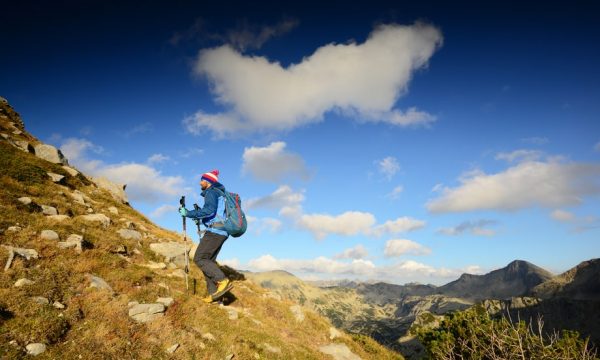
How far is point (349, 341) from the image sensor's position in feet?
46.4

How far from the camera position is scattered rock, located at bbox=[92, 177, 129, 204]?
82.0ft

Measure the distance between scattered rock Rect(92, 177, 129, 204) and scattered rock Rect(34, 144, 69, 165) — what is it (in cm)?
256

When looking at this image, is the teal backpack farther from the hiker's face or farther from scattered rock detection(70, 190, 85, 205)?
scattered rock detection(70, 190, 85, 205)

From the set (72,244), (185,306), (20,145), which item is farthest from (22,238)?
(20,145)

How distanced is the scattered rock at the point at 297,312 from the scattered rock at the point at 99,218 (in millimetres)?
9280

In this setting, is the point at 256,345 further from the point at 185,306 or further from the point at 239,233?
the point at 239,233

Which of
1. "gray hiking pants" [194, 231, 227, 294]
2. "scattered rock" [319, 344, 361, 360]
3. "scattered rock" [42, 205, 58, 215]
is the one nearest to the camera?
"gray hiking pants" [194, 231, 227, 294]

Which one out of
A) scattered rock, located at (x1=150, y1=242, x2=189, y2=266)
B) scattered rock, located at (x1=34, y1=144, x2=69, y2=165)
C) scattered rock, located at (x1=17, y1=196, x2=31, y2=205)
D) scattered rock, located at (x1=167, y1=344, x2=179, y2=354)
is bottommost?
scattered rock, located at (x1=167, y1=344, x2=179, y2=354)

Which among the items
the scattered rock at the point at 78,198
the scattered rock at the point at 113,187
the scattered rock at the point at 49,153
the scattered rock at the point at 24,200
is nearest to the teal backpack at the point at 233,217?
the scattered rock at the point at 24,200

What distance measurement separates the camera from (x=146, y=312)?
941cm

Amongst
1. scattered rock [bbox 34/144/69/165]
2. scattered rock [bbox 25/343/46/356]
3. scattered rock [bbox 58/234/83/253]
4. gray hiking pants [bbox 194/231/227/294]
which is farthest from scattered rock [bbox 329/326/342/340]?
scattered rock [bbox 34/144/69/165]

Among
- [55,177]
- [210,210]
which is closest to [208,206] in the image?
[210,210]

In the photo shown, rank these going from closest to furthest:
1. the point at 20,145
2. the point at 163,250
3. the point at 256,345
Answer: the point at 256,345, the point at 163,250, the point at 20,145

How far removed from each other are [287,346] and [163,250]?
7989 millimetres
